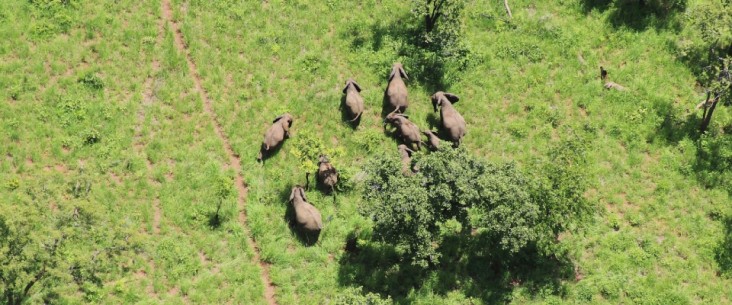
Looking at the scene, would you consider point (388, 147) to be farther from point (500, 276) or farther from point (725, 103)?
point (725, 103)

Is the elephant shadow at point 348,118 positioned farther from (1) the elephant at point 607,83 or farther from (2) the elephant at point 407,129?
(1) the elephant at point 607,83

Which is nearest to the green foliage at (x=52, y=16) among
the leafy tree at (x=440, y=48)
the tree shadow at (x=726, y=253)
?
the leafy tree at (x=440, y=48)

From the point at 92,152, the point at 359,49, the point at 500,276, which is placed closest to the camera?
the point at 500,276

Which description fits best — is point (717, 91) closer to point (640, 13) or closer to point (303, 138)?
point (640, 13)

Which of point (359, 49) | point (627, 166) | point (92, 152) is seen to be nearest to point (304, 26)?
point (359, 49)

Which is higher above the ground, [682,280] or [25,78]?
[25,78]

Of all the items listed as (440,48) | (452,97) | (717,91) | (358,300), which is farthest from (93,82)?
(717,91)

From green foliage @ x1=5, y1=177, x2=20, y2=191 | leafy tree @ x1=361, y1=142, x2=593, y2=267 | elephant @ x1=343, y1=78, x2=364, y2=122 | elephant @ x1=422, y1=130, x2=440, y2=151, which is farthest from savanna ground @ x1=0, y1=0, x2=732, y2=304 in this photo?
leafy tree @ x1=361, y1=142, x2=593, y2=267

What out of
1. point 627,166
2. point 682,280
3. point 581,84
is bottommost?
point 682,280
